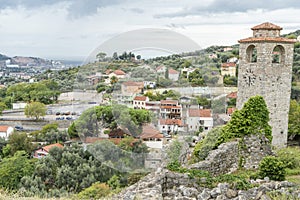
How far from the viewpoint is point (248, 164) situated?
7.67 meters

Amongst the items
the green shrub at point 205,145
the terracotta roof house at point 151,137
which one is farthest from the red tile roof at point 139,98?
the green shrub at point 205,145

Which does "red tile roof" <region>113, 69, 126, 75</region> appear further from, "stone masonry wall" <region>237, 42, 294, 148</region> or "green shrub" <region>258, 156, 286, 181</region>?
"stone masonry wall" <region>237, 42, 294, 148</region>

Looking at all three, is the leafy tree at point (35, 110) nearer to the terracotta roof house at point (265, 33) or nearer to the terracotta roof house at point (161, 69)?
the terracotta roof house at point (265, 33)

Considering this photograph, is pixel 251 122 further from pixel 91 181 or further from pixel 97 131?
pixel 91 181

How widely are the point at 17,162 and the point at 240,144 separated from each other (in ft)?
78.0

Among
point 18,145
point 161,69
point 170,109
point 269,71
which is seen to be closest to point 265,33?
point 269,71

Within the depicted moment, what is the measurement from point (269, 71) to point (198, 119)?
26.9 ft

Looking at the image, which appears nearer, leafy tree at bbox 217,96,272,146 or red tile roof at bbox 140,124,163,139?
red tile roof at bbox 140,124,163,139

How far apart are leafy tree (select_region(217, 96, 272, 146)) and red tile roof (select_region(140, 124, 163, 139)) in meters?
2.10

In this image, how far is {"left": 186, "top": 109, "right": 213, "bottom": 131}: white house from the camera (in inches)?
257

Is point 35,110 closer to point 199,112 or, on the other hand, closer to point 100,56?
point 100,56

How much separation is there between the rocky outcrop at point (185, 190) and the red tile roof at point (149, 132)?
930 millimetres

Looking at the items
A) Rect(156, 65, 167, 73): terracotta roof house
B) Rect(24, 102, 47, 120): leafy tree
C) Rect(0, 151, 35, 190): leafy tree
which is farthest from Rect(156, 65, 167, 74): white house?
Rect(24, 102, 47, 120): leafy tree

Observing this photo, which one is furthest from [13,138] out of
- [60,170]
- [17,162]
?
[60,170]
